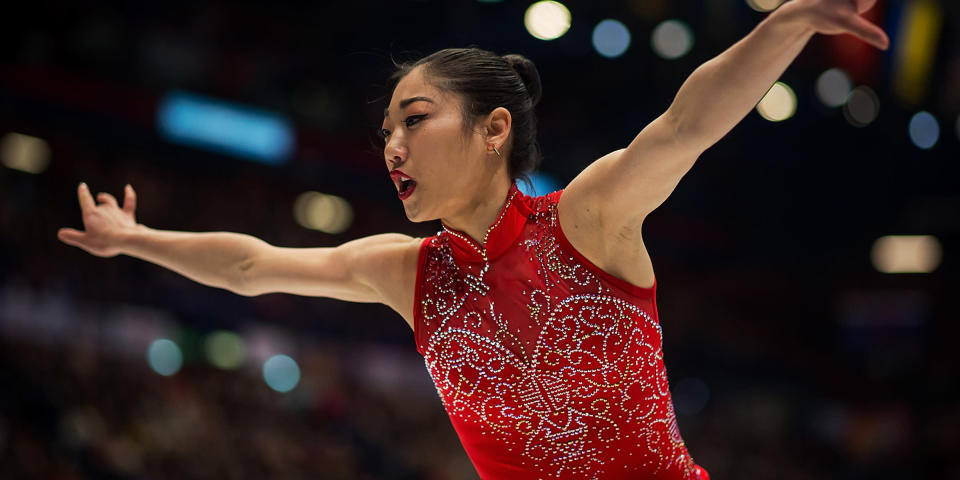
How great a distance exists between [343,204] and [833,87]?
6.38 metres

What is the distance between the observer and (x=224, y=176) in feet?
32.7

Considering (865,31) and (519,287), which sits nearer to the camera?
(865,31)

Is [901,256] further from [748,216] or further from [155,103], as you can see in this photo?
[155,103]

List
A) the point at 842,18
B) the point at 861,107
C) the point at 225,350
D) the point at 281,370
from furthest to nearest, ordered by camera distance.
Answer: the point at 281,370 → the point at 225,350 → the point at 861,107 → the point at 842,18

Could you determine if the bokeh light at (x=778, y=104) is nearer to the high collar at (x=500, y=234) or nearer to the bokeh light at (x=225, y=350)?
the bokeh light at (x=225, y=350)

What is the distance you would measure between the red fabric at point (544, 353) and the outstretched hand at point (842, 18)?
0.76 metres

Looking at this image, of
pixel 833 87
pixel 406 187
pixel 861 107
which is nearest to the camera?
pixel 406 187

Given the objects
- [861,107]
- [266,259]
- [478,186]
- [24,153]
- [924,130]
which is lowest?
[924,130]

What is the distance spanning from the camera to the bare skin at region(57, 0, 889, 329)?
5.16 ft

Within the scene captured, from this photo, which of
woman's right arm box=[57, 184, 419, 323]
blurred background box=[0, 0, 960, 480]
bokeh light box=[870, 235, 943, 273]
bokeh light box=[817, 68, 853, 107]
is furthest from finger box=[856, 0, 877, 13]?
bokeh light box=[870, 235, 943, 273]

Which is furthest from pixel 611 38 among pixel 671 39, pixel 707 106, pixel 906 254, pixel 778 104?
pixel 906 254

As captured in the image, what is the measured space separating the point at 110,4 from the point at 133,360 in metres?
3.30

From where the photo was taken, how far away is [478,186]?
7.17 feet

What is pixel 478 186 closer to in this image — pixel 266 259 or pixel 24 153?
pixel 266 259
